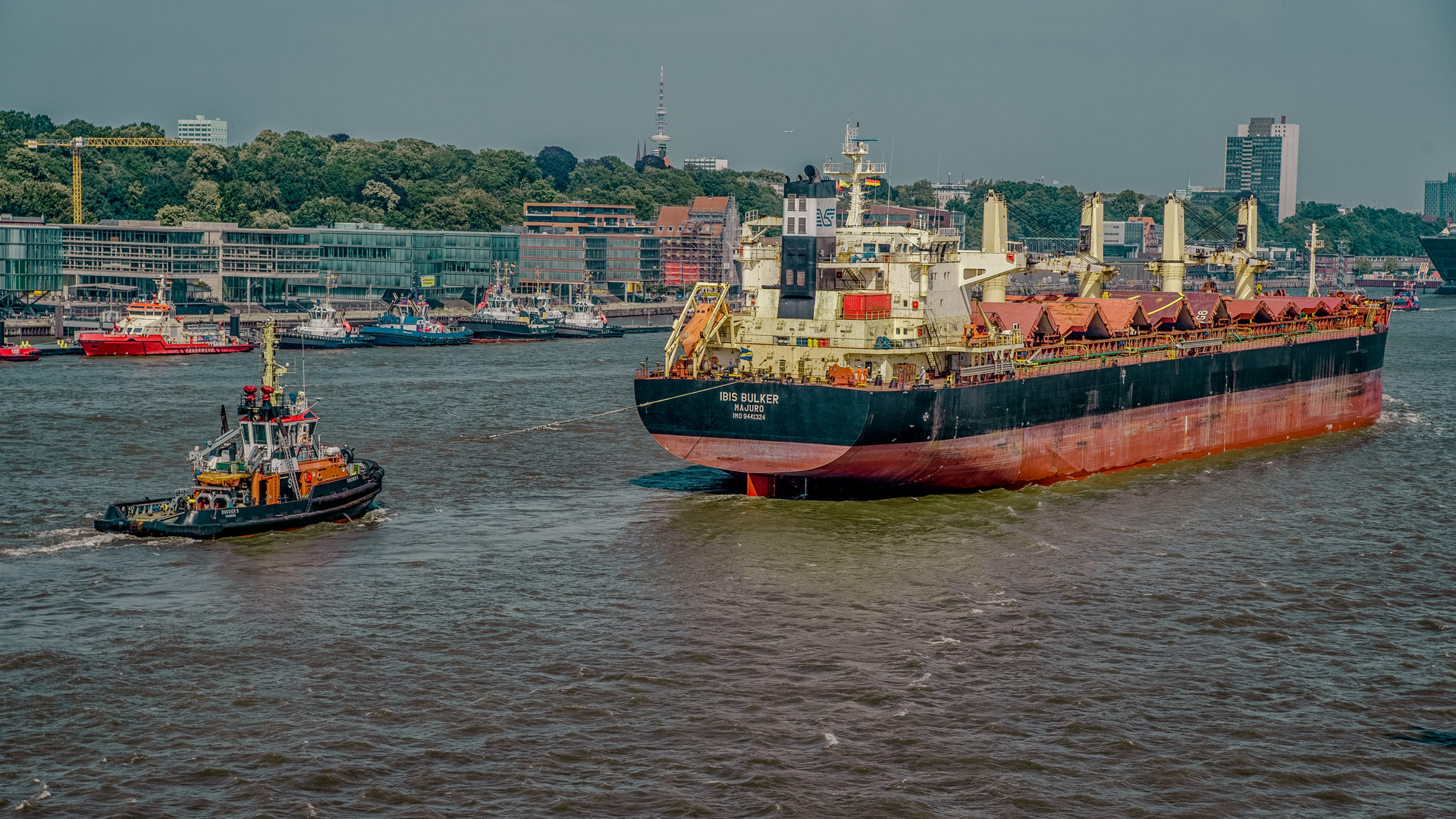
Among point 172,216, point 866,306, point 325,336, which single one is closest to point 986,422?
point 866,306

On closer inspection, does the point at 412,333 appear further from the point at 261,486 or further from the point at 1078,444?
the point at 261,486

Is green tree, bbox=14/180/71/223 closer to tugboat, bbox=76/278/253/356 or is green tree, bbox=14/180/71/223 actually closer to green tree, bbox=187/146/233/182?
green tree, bbox=187/146/233/182

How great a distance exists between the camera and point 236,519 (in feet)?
123

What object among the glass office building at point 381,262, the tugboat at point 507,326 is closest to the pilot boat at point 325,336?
the tugboat at point 507,326

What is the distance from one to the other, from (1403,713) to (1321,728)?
6.54 feet

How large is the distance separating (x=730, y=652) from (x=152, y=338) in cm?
8692

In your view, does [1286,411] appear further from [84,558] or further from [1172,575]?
[84,558]

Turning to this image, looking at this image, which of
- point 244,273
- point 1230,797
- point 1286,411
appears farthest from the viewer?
point 244,273

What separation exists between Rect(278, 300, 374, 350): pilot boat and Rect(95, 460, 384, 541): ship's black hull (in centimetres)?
7957

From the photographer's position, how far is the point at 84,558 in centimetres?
3578

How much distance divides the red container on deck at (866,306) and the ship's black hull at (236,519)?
53.1 feet

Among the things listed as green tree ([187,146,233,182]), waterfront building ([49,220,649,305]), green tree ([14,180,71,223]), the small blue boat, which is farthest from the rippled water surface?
green tree ([187,146,233,182])

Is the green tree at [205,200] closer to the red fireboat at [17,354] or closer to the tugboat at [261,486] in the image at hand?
the red fireboat at [17,354]

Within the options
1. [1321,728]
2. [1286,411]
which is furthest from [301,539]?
[1286,411]
